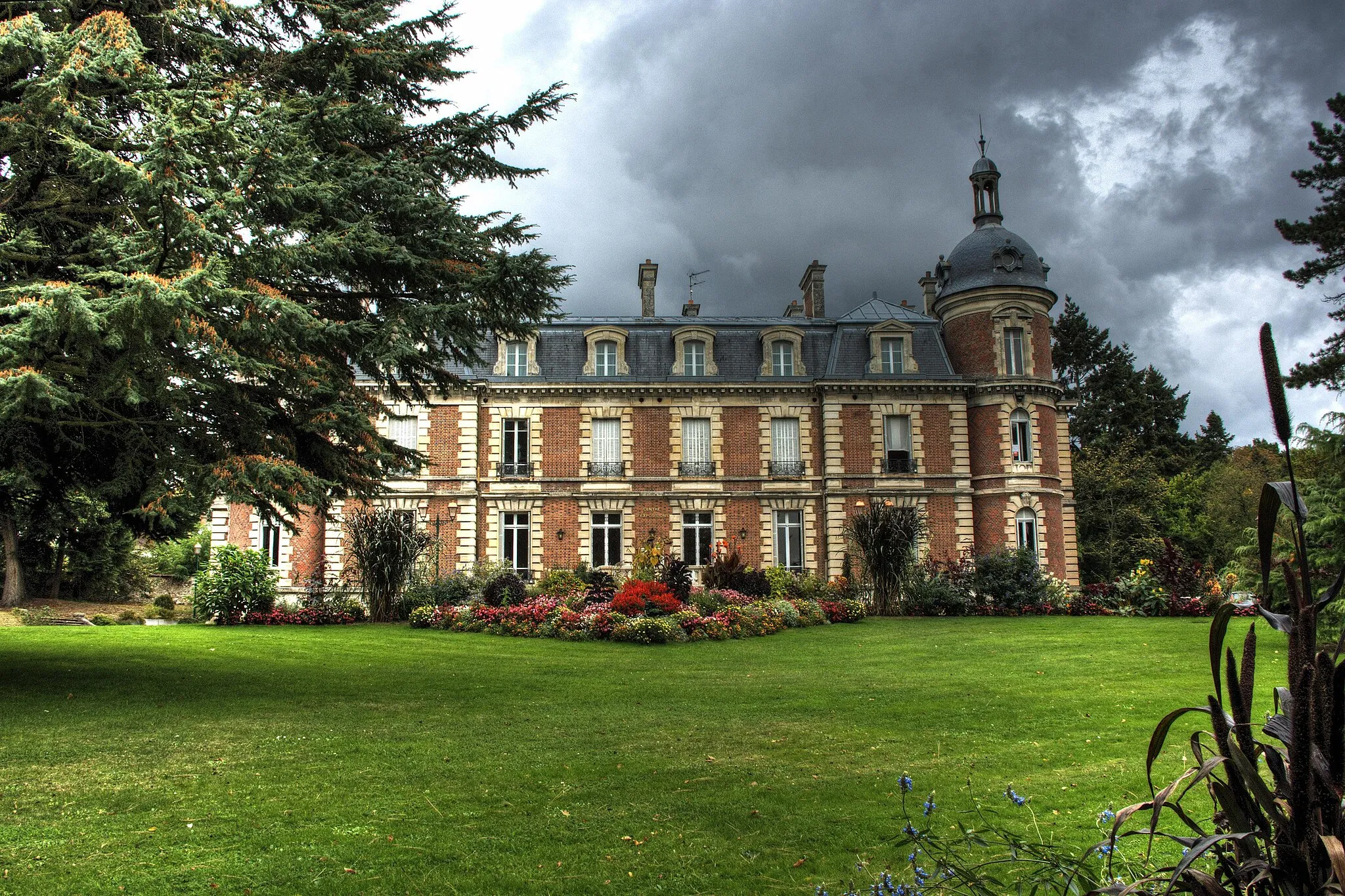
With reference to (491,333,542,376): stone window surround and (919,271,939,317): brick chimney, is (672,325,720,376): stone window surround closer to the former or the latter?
(491,333,542,376): stone window surround

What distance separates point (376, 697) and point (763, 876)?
19.9 feet

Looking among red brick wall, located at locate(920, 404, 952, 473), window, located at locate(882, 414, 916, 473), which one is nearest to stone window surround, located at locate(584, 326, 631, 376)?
window, located at locate(882, 414, 916, 473)

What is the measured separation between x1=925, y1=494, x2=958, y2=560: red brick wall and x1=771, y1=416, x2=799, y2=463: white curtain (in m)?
4.14

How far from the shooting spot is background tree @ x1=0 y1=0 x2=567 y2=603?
6992mm

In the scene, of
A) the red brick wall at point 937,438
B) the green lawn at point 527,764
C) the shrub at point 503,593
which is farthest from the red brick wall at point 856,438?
the green lawn at point 527,764

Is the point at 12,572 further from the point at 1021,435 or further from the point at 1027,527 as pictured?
the point at 1021,435

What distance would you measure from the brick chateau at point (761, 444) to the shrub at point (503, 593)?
579cm

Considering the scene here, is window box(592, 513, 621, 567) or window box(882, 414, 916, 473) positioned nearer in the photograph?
window box(592, 513, 621, 567)

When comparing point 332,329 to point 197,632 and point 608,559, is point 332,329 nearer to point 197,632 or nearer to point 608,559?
point 197,632

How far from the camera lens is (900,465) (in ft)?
87.1

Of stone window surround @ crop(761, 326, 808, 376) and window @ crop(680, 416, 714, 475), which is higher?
stone window surround @ crop(761, 326, 808, 376)

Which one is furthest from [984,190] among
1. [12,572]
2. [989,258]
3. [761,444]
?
[12,572]

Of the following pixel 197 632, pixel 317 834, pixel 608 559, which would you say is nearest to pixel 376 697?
pixel 317 834

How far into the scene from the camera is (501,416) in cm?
2639
